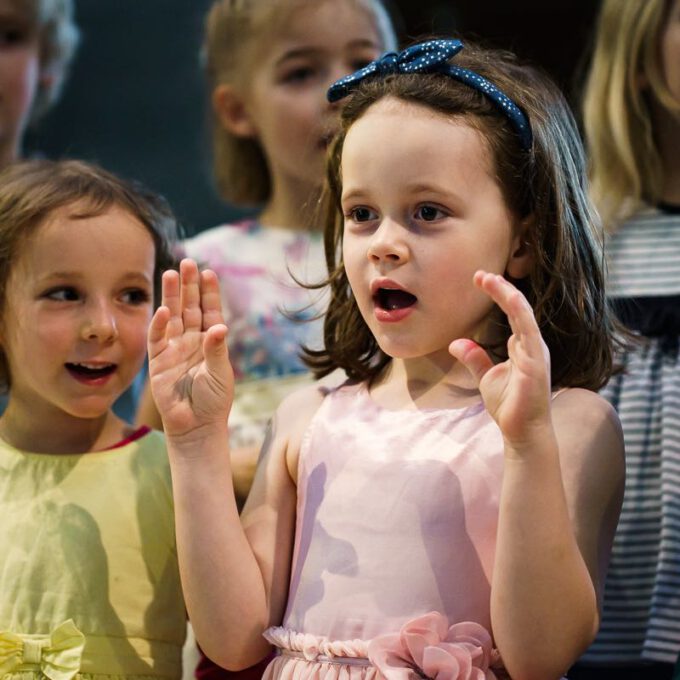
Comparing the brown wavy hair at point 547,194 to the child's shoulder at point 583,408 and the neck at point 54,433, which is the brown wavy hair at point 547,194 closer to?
the child's shoulder at point 583,408

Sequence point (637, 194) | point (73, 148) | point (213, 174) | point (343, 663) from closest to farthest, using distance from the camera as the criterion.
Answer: point (343, 663)
point (637, 194)
point (213, 174)
point (73, 148)

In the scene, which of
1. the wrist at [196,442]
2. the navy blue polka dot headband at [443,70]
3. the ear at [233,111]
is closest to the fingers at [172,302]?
the wrist at [196,442]

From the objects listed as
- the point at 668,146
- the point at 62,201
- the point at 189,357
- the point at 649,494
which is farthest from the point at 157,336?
the point at 668,146

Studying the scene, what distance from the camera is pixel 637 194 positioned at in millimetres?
2492

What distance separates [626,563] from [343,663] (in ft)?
2.68

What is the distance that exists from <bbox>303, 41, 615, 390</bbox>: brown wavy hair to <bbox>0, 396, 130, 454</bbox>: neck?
63 centimetres

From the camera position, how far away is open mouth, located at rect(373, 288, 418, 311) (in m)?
1.69

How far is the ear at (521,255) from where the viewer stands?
1747mm

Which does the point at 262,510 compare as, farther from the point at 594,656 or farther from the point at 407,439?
the point at 594,656

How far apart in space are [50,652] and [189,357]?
18.6 inches

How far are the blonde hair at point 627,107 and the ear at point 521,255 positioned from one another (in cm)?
77

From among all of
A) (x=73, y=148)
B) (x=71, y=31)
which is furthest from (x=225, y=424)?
(x=73, y=148)

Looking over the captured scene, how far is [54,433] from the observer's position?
6.56ft

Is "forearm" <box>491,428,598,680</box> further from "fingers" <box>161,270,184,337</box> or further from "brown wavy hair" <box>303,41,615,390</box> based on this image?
"fingers" <box>161,270,184,337</box>
